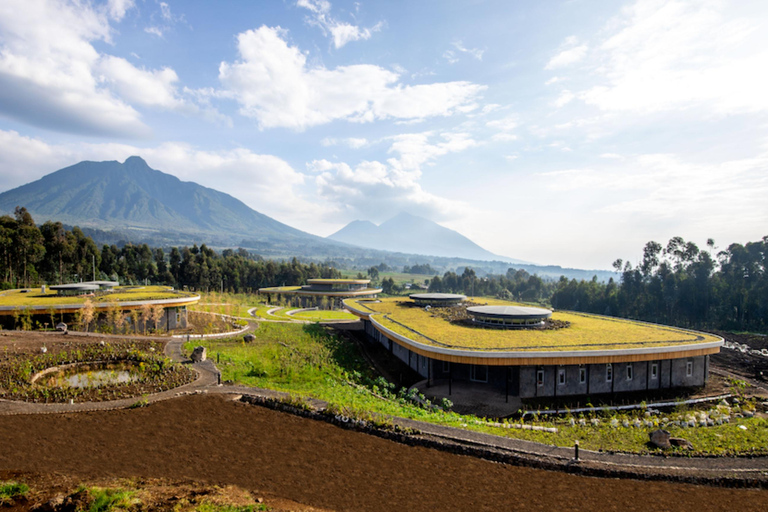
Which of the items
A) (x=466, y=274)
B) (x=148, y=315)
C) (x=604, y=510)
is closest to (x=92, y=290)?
(x=148, y=315)

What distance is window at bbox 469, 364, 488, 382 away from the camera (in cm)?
2194

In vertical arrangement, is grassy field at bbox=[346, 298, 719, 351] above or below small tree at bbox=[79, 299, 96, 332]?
above

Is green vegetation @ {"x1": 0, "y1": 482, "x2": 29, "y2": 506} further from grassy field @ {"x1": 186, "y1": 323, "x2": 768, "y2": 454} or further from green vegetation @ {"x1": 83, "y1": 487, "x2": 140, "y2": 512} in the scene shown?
grassy field @ {"x1": 186, "y1": 323, "x2": 768, "y2": 454}

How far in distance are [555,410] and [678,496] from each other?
26.8 ft

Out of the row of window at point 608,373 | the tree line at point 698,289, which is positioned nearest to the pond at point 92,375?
the row of window at point 608,373

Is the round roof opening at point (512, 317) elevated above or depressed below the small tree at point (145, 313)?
above

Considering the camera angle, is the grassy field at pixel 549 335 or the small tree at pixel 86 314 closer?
the grassy field at pixel 549 335

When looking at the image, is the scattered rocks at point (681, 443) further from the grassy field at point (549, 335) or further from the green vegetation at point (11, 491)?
the green vegetation at point (11, 491)

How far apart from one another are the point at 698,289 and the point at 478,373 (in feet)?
167

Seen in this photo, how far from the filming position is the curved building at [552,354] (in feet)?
61.7

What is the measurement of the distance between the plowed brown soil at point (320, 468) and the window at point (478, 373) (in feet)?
36.8

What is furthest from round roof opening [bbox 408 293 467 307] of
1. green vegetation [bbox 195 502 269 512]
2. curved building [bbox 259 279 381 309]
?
green vegetation [bbox 195 502 269 512]

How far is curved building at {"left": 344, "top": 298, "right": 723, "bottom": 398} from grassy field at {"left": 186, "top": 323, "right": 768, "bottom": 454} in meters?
2.16

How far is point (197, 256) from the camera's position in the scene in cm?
6938
